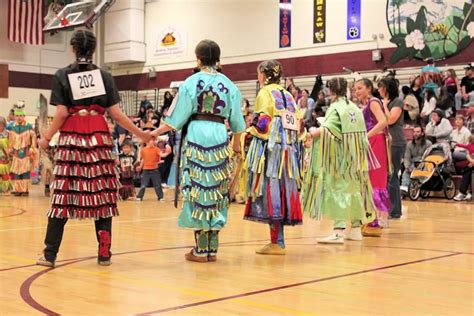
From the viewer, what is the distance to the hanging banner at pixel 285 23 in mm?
15859

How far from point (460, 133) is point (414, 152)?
2.66 feet

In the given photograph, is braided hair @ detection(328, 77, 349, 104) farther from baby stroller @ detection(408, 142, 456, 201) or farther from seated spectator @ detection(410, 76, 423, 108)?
seated spectator @ detection(410, 76, 423, 108)

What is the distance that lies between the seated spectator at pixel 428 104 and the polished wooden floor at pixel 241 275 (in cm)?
623

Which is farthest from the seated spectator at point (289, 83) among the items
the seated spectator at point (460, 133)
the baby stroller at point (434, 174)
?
the baby stroller at point (434, 174)

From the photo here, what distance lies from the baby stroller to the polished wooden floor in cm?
424

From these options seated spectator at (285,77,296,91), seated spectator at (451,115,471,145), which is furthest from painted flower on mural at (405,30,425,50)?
seated spectator at (451,115,471,145)

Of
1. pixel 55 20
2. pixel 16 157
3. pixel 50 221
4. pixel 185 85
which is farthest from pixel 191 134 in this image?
pixel 55 20

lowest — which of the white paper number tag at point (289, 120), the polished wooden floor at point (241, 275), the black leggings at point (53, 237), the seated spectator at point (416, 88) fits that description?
the polished wooden floor at point (241, 275)

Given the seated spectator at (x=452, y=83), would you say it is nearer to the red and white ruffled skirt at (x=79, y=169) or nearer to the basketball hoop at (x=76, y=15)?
the basketball hoop at (x=76, y=15)

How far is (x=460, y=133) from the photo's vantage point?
1100 centimetres

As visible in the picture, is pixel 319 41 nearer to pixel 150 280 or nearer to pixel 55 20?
pixel 55 20

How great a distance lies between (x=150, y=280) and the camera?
3.52m

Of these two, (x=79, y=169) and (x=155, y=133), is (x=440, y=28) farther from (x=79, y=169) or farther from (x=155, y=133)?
(x=79, y=169)

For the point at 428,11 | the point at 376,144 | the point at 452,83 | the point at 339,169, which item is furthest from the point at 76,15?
the point at 339,169
